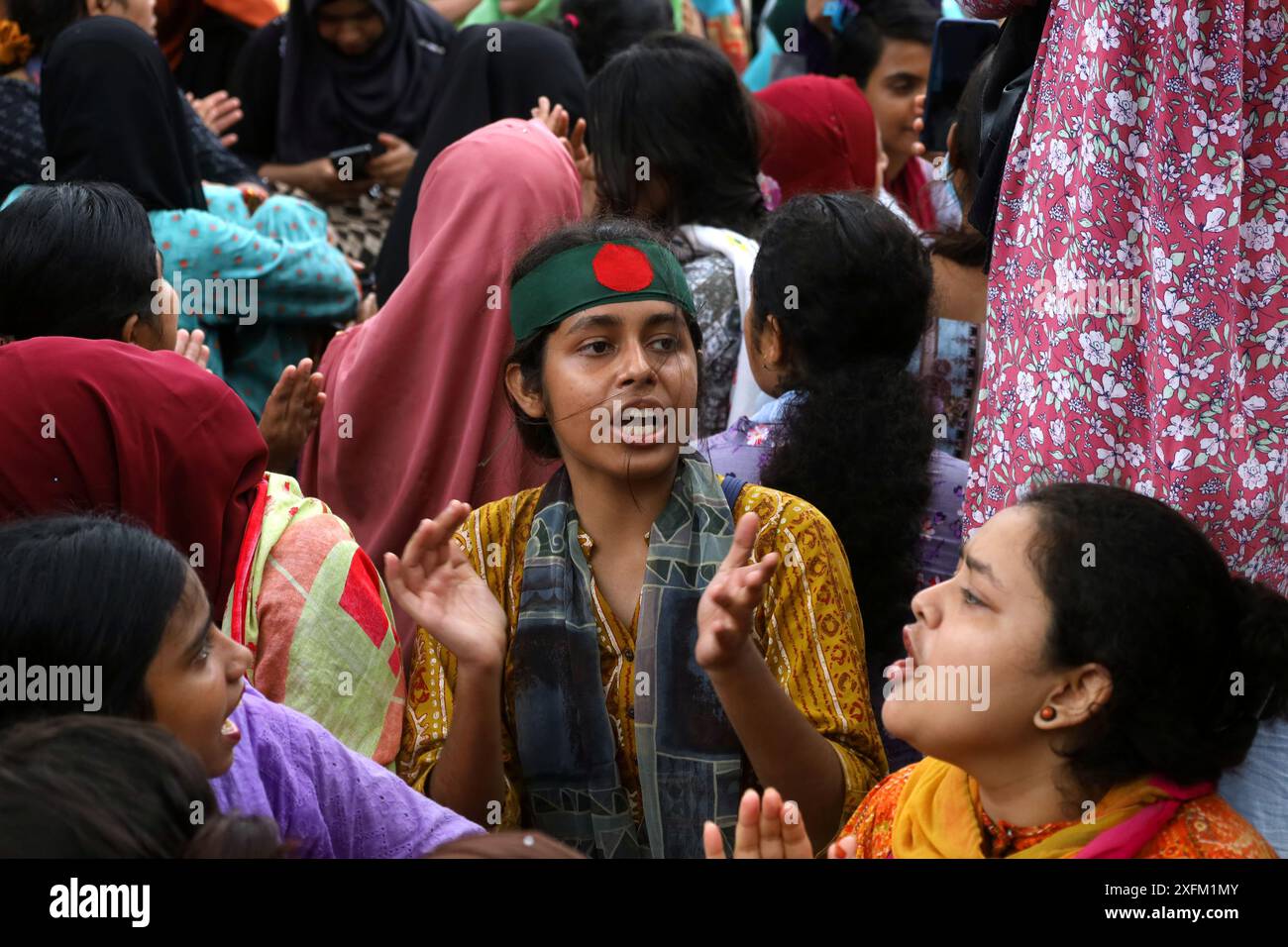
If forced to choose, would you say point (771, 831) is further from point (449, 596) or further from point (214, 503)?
point (214, 503)

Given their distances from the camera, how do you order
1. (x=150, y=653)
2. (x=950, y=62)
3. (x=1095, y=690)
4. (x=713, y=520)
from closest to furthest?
(x=150, y=653), (x=1095, y=690), (x=713, y=520), (x=950, y=62)

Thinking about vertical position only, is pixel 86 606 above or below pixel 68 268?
below

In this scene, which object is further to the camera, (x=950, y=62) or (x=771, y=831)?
(x=950, y=62)

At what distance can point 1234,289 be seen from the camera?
2.61 meters

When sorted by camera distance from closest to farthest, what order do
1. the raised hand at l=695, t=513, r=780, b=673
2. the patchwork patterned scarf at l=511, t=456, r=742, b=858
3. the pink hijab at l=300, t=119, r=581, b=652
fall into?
the raised hand at l=695, t=513, r=780, b=673 < the patchwork patterned scarf at l=511, t=456, r=742, b=858 < the pink hijab at l=300, t=119, r=581, b=652

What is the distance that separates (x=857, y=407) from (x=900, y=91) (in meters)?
3.09

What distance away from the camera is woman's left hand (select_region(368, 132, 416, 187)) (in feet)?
17.9

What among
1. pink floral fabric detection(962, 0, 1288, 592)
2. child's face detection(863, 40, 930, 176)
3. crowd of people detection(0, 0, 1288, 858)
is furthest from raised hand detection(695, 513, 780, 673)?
child's face detection(863, 40, 930, 176)

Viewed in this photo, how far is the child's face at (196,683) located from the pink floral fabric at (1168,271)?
1340mm

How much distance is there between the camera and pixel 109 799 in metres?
1.71

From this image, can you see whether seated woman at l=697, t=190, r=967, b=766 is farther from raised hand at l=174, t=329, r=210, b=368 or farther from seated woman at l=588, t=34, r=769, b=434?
raised hand at l=174, t=329, r=210, b=368

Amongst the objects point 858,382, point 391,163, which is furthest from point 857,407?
point 391,163

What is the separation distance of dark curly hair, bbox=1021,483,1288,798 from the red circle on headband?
0.98m
